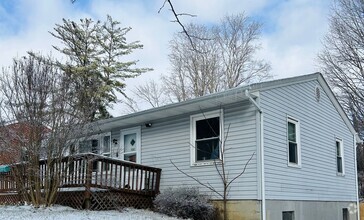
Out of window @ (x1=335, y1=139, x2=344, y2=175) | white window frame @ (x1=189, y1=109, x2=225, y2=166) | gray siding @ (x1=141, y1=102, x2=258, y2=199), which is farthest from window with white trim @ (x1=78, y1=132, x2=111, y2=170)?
window @ (x1=335, y1=139, x2=344, y2=175)

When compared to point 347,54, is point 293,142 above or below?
below

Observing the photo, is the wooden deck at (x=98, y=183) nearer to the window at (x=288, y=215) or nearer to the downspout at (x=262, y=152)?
the downspout at (x=262, y=152)

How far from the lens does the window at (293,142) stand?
11.2 metres

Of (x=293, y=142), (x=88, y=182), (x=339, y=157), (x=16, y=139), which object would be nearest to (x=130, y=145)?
(x=88, y=182)

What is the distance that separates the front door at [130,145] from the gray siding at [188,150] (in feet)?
0.88

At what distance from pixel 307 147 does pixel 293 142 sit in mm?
881

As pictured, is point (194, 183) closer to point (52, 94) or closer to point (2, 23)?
point (52, 94)

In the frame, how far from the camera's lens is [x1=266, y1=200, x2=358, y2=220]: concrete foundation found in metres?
10.0

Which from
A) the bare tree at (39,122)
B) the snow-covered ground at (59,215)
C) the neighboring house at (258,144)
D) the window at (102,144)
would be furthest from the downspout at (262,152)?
the window at (102,144)

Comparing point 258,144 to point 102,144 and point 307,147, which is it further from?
point 102,144

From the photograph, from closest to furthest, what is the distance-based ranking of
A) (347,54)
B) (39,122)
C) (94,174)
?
(39,122)
(94,174)
(347,54)

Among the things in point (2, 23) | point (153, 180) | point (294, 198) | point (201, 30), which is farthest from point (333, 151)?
point (201, 30)

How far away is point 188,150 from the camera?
1126 cm

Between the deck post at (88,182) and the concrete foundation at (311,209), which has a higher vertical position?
the deck post at (88,182)
